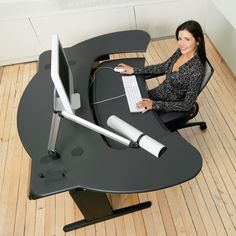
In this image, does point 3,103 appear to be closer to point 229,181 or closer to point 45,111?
point 45,111

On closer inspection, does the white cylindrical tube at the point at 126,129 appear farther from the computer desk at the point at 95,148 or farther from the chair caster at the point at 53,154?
the chair caster at the point at 53,154

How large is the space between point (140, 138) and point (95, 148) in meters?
0.39

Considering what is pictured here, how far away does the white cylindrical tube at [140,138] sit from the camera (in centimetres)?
118

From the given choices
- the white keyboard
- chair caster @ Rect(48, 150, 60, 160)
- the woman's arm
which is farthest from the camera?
the white keyboard

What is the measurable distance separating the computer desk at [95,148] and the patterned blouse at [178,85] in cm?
13

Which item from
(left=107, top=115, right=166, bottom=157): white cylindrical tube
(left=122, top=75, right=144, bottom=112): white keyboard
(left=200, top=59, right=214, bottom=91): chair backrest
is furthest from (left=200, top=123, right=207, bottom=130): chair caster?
(left=107, top=115, right=166, bottom=157): white cylindrical tube

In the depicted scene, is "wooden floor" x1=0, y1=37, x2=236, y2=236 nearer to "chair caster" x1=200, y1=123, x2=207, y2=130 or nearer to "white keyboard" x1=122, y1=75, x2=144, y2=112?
"chair caster" x1=200, y1=123, x2=207, y2=130

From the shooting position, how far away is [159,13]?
3.17 m

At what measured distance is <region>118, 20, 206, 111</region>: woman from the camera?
5.39ft

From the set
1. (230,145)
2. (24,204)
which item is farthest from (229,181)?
(24,204)

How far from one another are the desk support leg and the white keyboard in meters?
0.62

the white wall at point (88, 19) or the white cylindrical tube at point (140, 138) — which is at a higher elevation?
the white cylindrical tube at point (140, 138)

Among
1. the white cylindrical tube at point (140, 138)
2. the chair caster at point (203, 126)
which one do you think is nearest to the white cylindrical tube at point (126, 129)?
the white cylindrical tube at point (140, 138)

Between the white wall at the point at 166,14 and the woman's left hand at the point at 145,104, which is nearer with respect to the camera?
the woman's left hand at the point at 145,104
